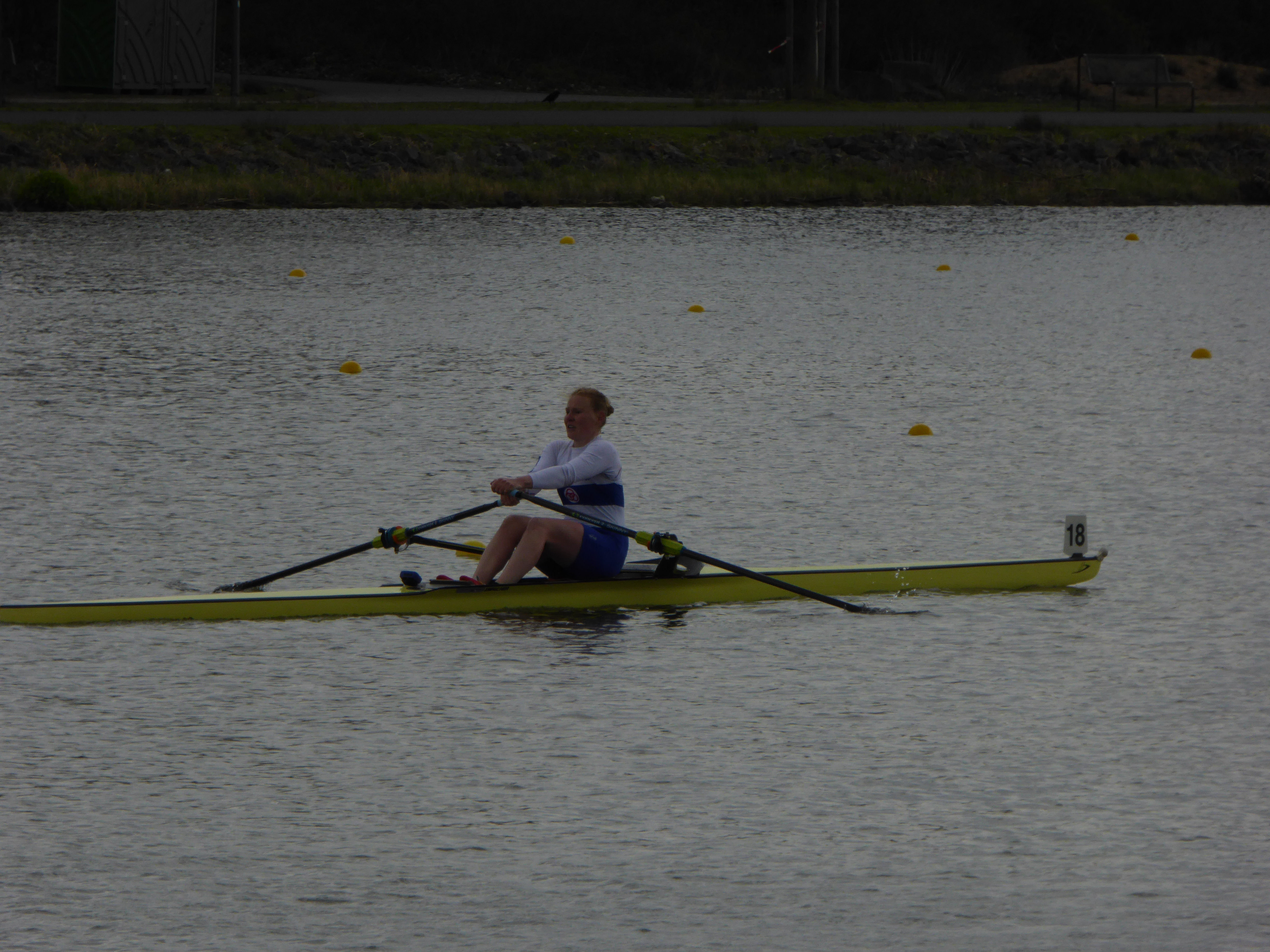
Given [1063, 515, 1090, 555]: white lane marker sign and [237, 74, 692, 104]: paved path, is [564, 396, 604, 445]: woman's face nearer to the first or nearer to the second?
[1063, 515, 1090, 555]: white lane marker sign

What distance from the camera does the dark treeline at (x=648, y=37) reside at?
4775 centimetres

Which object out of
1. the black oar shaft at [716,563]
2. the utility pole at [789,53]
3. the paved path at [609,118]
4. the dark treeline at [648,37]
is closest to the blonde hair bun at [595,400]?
the black oar shaft at [716,563]

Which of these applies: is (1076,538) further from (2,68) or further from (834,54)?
(834,54)

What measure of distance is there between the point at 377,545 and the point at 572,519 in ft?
3.00

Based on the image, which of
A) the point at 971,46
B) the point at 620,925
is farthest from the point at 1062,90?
the point at 620,925

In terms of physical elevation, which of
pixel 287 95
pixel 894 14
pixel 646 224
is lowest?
pixel 646 224

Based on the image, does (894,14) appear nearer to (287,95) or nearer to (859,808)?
(287,95)

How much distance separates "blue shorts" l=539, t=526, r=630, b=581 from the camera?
850 centimetres

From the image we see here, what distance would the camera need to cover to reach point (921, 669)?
762 cm

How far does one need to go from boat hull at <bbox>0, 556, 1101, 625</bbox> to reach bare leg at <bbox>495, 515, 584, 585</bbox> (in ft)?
0.23

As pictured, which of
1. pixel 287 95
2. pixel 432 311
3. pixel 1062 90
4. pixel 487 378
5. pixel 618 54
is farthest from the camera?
pixel 618 54

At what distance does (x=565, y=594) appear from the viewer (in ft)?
27.8

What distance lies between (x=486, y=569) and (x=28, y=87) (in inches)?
1298

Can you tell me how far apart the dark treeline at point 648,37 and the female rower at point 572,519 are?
37798 millimetres
